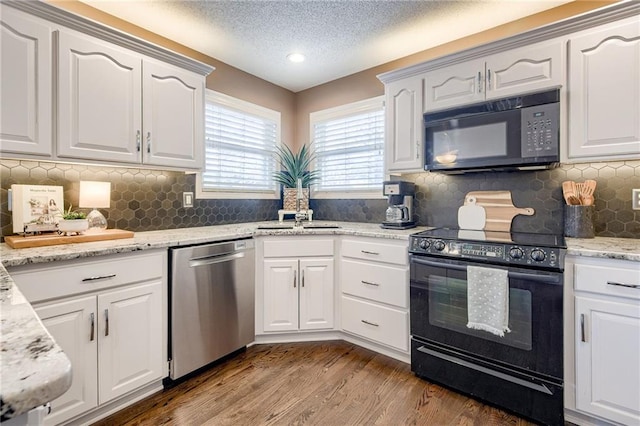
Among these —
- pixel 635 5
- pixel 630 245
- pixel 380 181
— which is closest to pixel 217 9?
pixel 380 181

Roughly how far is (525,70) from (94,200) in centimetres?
291

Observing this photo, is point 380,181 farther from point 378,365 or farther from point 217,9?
point 217,9

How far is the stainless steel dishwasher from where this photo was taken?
1.97 meters

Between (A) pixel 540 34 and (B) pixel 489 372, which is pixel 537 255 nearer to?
(B) pixel 489 372

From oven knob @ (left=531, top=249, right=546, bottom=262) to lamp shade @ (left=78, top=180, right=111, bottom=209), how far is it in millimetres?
2642

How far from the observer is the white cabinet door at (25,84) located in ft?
5.24

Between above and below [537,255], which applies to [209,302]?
below

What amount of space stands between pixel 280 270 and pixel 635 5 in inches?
106

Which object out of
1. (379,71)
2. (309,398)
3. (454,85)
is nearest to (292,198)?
(379,71)

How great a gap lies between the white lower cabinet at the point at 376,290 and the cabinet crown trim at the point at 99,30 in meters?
1.83

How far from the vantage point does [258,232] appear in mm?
2475

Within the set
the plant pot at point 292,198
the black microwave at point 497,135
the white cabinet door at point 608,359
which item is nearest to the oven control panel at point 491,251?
the white cabinet door at point 608,359

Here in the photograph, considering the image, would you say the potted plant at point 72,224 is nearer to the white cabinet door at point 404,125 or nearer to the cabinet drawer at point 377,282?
the cabinet drawer at point 377,282

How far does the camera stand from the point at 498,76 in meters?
2.12
